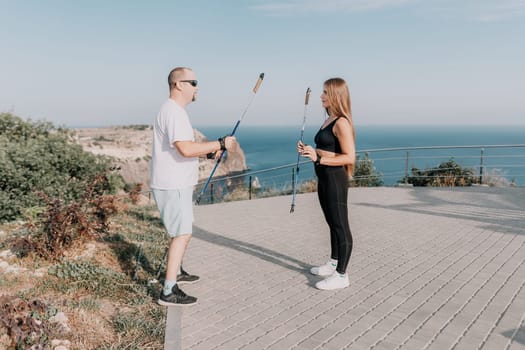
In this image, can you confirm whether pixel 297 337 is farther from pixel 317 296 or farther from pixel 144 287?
pixel 144 287

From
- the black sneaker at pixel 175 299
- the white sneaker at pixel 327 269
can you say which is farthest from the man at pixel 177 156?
the white sneaker at pixel 327 269

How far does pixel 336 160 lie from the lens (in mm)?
4066

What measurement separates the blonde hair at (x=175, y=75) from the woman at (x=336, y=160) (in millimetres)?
1224

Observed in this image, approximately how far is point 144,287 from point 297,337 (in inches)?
68.4

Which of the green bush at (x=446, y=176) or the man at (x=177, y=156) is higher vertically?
the man at (x=177, y=156)

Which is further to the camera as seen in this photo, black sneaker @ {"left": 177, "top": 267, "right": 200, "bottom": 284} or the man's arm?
black sneaker @ {"left": 177, "top": 267, "right": 200, "bottom": 284}

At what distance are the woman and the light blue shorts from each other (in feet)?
3.69

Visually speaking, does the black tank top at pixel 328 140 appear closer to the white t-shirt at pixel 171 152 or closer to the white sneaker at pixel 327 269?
the white t-shirt at pixel 171 152

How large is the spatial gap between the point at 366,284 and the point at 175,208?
7.13ft

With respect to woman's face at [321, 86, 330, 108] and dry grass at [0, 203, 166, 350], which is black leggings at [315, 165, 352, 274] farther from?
dry grass at [0, 203, 166, 350]

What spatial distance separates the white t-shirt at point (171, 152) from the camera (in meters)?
3.51

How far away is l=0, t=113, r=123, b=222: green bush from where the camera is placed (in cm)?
764

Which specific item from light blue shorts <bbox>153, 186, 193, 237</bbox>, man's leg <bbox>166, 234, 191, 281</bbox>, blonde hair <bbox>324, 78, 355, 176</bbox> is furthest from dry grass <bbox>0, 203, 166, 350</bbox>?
blonde hair <bbox>324, 78, 355, 176</bbox>

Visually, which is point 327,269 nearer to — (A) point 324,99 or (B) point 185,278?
(B) point 185,278
